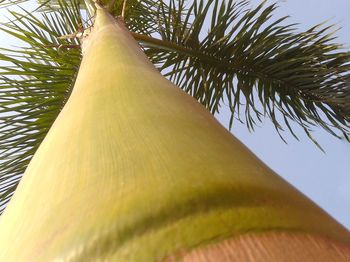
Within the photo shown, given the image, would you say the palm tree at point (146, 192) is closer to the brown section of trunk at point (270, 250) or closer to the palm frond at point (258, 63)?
the brown section of trunk at point (270, 250)

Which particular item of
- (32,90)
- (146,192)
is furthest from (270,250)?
(32,90)

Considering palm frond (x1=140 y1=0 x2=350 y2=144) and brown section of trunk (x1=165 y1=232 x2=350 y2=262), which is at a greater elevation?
brown section of trunk (x1=165 y1=232 x2=350 y2=262)

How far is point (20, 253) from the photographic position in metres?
0.47

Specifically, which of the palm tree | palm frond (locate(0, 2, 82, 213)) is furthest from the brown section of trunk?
palm frond (locate(0, 2, 82, 213))

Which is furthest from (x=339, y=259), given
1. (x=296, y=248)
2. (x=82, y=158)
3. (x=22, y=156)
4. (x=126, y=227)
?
(x=22, y=156)

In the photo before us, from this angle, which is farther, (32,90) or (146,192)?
(32,90)

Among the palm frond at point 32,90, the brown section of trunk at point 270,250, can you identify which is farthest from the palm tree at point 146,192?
the palm frond at point 32,90

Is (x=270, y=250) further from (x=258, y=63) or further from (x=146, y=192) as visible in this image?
(x=258, y=63)

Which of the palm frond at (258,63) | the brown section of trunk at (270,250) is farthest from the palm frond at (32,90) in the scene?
the brown section of trunk at (270,250)

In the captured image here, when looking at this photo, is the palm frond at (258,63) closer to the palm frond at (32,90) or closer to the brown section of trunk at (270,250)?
the palm frond at (32,90)

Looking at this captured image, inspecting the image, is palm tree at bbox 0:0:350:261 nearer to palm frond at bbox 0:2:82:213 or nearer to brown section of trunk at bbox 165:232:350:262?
brown section of trunk at bbox 165:232:350:262

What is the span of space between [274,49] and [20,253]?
2.40 metres

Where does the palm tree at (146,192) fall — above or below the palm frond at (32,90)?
above

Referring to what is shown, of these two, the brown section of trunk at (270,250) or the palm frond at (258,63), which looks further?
the palm frond at (258,63)
